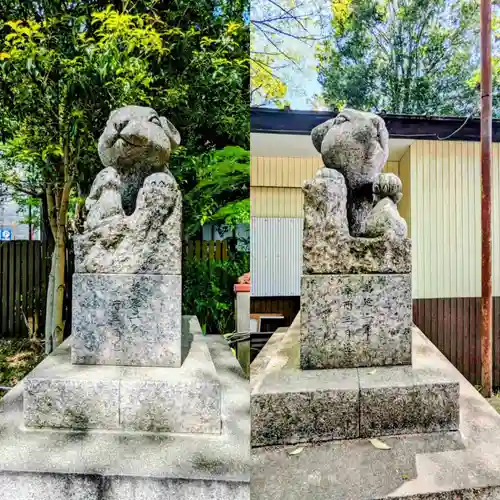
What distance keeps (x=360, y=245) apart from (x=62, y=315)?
1.74m

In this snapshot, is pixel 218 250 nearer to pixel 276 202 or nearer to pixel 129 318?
pixel 276 202

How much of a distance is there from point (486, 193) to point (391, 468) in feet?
4.77

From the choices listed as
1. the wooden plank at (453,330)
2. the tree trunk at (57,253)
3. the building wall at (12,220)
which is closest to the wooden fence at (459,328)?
the wooden plank at (453,330)

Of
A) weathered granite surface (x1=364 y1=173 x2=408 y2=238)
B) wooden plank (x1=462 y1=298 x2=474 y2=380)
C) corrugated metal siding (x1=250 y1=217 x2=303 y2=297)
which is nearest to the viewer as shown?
weathered granite surface (x1=364 y1=173 x2=408 y2=238)

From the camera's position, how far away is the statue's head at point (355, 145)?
1774 millimetres

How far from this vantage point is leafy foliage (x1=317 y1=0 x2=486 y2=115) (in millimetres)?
2709

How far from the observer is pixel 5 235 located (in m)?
2.28

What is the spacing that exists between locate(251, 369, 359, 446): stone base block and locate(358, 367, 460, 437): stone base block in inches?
1.8

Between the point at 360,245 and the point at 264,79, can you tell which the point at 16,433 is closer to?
the point at 360,245

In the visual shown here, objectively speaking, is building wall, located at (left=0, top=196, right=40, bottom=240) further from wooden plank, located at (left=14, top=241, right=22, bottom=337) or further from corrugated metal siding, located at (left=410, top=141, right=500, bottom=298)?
corrugated metal siding, located at (left=410, top=141, right=500, bottom=298)

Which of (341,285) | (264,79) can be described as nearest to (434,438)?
(341,285)

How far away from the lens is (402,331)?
1704mm

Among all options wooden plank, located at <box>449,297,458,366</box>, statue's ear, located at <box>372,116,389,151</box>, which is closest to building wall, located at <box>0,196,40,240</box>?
statue's ear, located at <box>372,116,389,151</box>

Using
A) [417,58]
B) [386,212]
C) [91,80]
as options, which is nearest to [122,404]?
[386,212]
